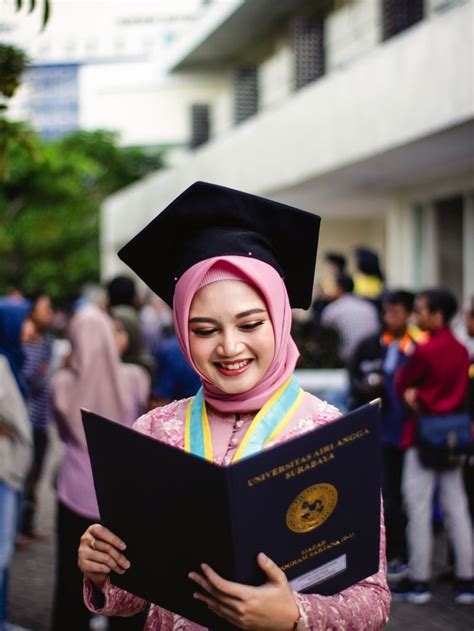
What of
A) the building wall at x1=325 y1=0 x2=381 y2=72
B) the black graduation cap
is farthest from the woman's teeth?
the building wall at x1=325 y1=0 x2=381 y2=72

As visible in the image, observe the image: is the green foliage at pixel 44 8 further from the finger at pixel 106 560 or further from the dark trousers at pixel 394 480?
the dark trousers at pixel 394 480

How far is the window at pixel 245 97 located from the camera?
21.3 meters

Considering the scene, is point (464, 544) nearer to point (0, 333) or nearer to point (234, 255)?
point (0, 333)

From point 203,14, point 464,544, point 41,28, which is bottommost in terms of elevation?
point 464,544

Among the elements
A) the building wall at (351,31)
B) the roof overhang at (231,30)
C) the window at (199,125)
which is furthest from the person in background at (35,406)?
the window at (199,125)

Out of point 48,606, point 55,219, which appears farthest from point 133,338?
point 55,219

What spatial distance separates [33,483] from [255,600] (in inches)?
241

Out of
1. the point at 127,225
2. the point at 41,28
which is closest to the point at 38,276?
the point at 127,225

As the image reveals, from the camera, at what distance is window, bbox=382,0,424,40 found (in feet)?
43.6

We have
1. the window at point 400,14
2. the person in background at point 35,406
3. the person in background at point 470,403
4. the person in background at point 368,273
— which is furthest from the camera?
the window at point 400,14

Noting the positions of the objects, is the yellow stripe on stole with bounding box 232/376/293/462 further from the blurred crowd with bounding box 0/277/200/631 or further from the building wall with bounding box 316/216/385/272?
the building wall with bounding box 316/216/385/272

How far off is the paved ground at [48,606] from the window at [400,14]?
8.24m

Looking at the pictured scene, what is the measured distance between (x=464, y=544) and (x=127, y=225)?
20644 mm

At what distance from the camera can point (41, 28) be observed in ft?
10.8
